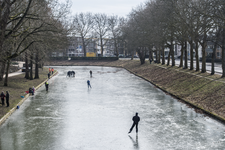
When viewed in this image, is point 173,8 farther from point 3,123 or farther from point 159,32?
point 3,123

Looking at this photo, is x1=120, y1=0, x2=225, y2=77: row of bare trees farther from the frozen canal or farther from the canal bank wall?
the frozen canal

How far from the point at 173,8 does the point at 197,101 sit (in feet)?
49.4

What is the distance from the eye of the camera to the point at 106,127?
55.4 ft

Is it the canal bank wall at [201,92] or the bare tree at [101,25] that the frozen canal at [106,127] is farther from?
the bare tree at [101,25]

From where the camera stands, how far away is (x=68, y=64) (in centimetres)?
9775

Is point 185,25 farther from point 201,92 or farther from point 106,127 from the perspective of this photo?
point 106,127

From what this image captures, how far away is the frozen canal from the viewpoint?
13672 mm

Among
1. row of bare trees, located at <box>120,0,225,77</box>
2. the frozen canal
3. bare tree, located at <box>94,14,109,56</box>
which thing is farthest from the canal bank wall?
bare tree, located at <box>94,14,109,56</box>

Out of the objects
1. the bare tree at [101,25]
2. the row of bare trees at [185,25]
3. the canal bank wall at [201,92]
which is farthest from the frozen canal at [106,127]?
the bare tree at [101,25]

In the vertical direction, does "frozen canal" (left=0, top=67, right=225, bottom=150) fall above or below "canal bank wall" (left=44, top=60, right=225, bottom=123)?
below

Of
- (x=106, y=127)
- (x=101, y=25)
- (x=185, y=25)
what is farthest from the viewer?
(x=101, y=25)

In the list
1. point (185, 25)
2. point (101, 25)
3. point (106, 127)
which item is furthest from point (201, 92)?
point (101, 25)

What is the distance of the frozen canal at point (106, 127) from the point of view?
1367cm

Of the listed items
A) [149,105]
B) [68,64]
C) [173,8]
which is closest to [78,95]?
[149,105]
